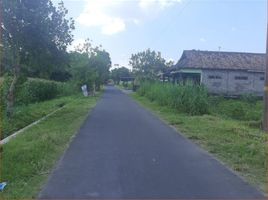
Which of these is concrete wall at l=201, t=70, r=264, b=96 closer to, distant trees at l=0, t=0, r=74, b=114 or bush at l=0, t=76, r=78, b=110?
bush at l=0, t=76, r=78, b=110

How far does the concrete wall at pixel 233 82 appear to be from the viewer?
5091cm

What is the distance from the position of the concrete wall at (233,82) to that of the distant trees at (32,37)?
2984 centimetres

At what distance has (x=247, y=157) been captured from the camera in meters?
11.0

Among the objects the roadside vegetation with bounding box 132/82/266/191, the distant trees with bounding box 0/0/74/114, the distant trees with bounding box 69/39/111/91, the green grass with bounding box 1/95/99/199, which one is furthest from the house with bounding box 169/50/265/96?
the green grass with bounding box 1/95/99/199

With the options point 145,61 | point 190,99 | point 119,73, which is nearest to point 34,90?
point 190,99

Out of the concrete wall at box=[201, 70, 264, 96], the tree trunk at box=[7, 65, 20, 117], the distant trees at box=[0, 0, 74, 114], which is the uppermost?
the distant trees at box=[0, 0, 74, 114]

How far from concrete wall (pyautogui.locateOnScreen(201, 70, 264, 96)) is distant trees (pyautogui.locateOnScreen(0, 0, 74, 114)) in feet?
97.9

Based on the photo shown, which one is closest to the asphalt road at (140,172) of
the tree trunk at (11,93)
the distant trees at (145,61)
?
the tree trunk at (11,93)

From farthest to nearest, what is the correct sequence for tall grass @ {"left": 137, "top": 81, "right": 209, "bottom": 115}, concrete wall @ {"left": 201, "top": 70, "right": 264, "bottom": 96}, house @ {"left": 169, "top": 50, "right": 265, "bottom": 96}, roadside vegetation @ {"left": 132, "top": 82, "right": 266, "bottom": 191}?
concrete wall @ {"left": 201, "top": 70, "right": 264, "bottom": 96}
house @ {"left": 169, "top": 50, "right": 265, "bottom": 96}
tall grass @ {"left": 137, "top": 81, "right": 209, "bottom": 115}
roadside vegetation @ {"left": 132, "top": 82, "right": 266, "bottom": 191}

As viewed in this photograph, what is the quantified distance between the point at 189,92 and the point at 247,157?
15.0 m

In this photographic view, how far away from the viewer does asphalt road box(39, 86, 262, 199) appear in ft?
25.0

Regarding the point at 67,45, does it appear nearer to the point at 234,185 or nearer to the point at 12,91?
the point at 12,91

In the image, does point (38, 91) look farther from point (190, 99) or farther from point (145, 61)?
point (145, 61)

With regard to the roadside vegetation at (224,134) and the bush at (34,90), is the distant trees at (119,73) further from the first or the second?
the roadside vegetation at (224,134)
